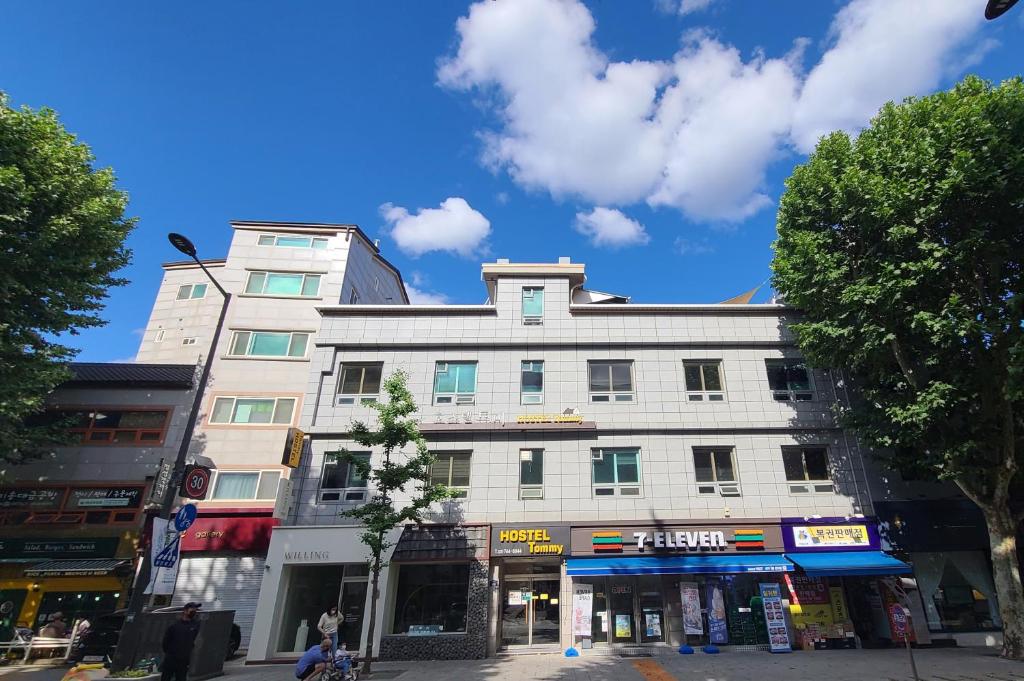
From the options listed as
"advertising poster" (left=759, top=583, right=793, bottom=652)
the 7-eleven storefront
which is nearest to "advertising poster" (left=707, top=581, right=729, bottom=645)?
the 7-eleven storefront

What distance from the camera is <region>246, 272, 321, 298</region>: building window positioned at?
23984mm

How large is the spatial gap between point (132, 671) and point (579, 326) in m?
16.7

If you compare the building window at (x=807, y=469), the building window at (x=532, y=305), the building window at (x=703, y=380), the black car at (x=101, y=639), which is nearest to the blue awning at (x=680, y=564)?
the building window at (x=807, y=469)

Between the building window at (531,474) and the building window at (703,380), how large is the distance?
649 cm

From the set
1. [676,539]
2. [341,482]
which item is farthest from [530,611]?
[341,482]

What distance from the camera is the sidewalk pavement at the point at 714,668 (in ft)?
39.6

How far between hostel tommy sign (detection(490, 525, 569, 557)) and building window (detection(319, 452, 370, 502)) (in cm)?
523

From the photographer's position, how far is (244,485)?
2012cm

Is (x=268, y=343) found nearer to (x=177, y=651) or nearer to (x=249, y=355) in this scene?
(x=249, y=355)

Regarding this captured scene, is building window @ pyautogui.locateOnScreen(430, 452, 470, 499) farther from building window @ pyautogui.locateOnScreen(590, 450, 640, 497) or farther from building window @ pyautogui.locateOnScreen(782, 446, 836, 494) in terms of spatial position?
building window @ pyautogui.locateOnScreen(782, 446, 836, 494)

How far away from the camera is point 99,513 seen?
19922 millimetres

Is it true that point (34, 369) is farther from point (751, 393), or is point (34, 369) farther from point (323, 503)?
point (751, 393)

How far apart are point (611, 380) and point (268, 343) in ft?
53.2

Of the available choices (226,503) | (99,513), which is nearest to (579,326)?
(226,503)
